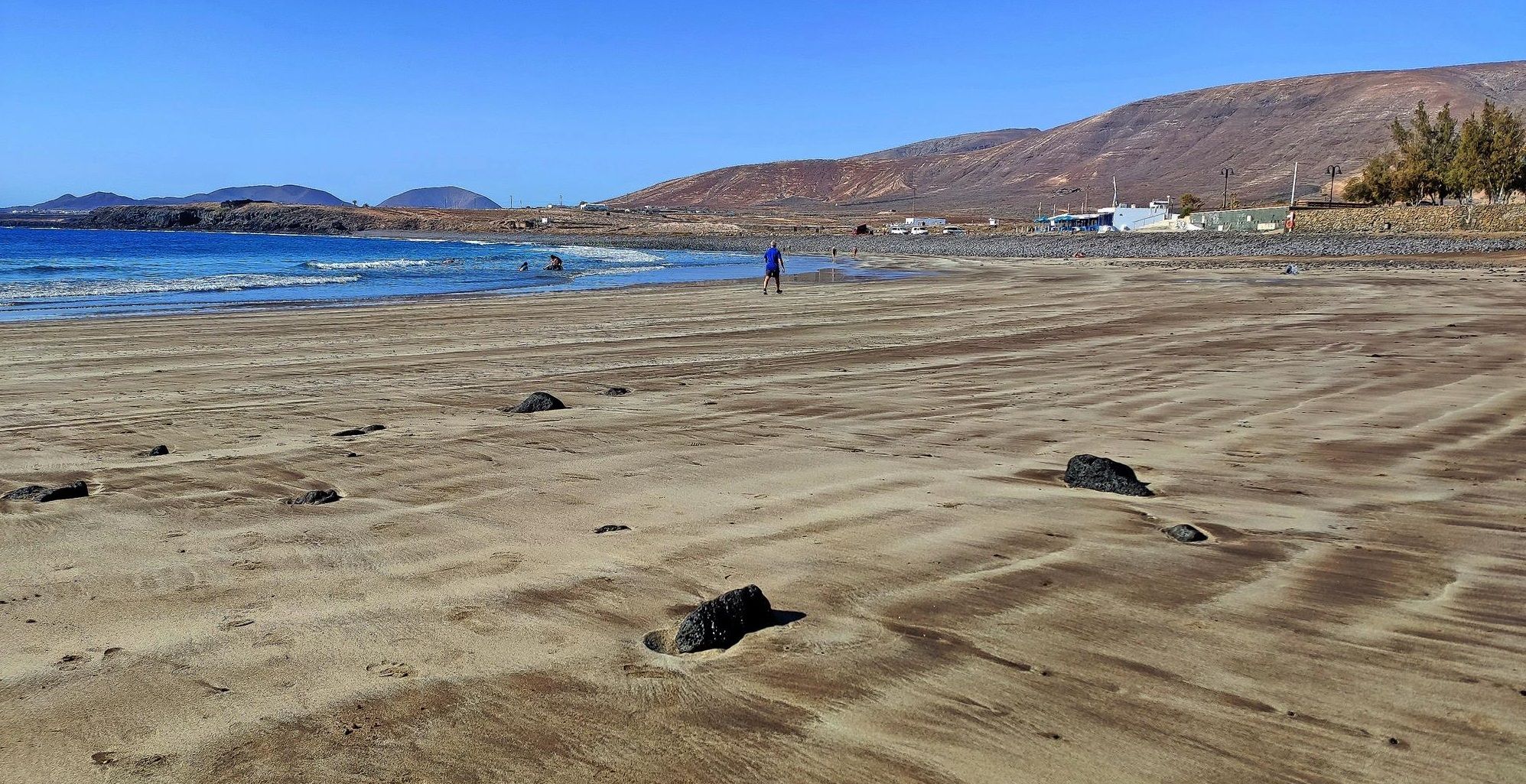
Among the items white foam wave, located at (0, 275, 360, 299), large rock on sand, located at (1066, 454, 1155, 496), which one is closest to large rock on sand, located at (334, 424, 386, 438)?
large rock on sand, located at (1066, 454, 1155, 496)

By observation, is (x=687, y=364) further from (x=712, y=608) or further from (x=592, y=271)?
(x=592, y=271)

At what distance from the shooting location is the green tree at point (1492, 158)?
62.2m

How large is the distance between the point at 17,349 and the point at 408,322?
5648 mm

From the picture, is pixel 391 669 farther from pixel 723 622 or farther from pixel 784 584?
pixel 784 584

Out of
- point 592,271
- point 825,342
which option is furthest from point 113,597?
point 592,271

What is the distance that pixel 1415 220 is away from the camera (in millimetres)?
59750

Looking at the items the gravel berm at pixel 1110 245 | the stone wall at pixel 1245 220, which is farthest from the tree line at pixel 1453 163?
the gravel berm at pixel 1110 245

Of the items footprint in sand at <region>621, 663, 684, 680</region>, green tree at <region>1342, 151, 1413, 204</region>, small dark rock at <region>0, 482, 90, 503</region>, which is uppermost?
green tree at <region>1342, 151, 1413, 204</region>

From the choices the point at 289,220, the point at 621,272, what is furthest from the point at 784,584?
the point at 289,220

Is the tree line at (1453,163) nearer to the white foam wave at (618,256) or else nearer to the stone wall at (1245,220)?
the stone wall at (1245,220)

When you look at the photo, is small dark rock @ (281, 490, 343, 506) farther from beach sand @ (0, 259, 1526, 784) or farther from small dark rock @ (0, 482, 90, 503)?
small dark rock @ (0, 482, 90, 503)

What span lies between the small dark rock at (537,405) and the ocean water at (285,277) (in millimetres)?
15797

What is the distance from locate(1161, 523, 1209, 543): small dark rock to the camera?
188 inches

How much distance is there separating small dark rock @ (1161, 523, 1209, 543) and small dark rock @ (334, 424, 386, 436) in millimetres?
5513
